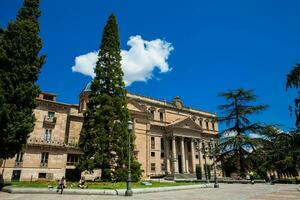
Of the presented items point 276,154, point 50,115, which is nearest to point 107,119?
point 50,115

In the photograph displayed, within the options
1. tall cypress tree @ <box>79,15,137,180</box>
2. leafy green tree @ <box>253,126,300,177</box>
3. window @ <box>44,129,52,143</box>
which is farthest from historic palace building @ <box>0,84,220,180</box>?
tall cypress tree @ <box>79,15,137,180</box>

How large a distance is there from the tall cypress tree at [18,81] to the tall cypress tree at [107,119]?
21.0 ft

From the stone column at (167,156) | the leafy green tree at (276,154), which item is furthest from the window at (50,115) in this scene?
the leafy green tree at (276,154)

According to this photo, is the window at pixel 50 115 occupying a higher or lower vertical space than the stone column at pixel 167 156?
higher

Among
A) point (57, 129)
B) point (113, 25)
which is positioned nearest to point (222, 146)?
point (113, 25)

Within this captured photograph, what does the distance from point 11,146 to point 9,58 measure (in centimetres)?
778

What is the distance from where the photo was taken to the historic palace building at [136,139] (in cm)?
3453

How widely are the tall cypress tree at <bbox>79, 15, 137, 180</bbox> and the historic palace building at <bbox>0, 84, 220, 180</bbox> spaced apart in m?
10.4

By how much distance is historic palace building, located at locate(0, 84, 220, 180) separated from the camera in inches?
1359

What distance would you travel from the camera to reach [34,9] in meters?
26.0

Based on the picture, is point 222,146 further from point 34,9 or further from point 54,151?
point 34,9

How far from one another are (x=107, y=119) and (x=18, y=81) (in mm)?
9496

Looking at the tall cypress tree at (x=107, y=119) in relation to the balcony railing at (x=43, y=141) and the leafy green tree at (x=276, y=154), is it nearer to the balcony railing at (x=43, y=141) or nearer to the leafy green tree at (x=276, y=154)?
the balcony railing at (x=43, y=141)

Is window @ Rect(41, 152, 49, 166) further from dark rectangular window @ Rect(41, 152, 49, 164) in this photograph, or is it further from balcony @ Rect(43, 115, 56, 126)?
balcony @ Rect(43, 115, 56, 126)
